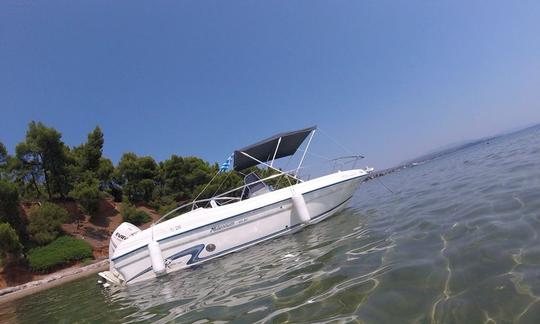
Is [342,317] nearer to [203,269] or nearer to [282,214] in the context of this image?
[203,269]

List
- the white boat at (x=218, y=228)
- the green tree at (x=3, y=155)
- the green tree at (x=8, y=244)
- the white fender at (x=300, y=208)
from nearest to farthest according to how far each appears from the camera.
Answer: the white boat at (x=218, y=228) < the white fender at (x=300, y=208) < the green tree at (x=8, y=244) < the green tree at (x=3, y=155)

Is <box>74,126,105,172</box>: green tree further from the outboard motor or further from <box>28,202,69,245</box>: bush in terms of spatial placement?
the outboard motor

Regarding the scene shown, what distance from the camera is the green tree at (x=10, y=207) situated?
27266mm

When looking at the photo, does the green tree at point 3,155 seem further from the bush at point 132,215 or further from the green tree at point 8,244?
the green tree at point 8,244

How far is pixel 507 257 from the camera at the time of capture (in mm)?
4344

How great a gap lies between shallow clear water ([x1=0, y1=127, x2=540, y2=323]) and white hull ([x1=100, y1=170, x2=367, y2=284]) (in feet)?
1.81

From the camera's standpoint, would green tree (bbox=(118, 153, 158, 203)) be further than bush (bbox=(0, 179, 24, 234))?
Yes

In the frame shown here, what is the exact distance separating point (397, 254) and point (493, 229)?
1.56 meters

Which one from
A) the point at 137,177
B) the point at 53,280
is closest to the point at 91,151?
the point at 137,177

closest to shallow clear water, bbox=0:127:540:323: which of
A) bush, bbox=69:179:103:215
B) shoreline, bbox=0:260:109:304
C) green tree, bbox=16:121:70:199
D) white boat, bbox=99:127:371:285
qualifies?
white boat, bbox=99:127:371:285

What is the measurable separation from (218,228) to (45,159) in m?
33.8

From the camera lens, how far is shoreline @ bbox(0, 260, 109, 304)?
773 inches

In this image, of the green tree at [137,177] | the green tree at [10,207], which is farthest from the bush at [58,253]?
the green tree at [137,177]

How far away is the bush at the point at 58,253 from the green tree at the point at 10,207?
342 cm
